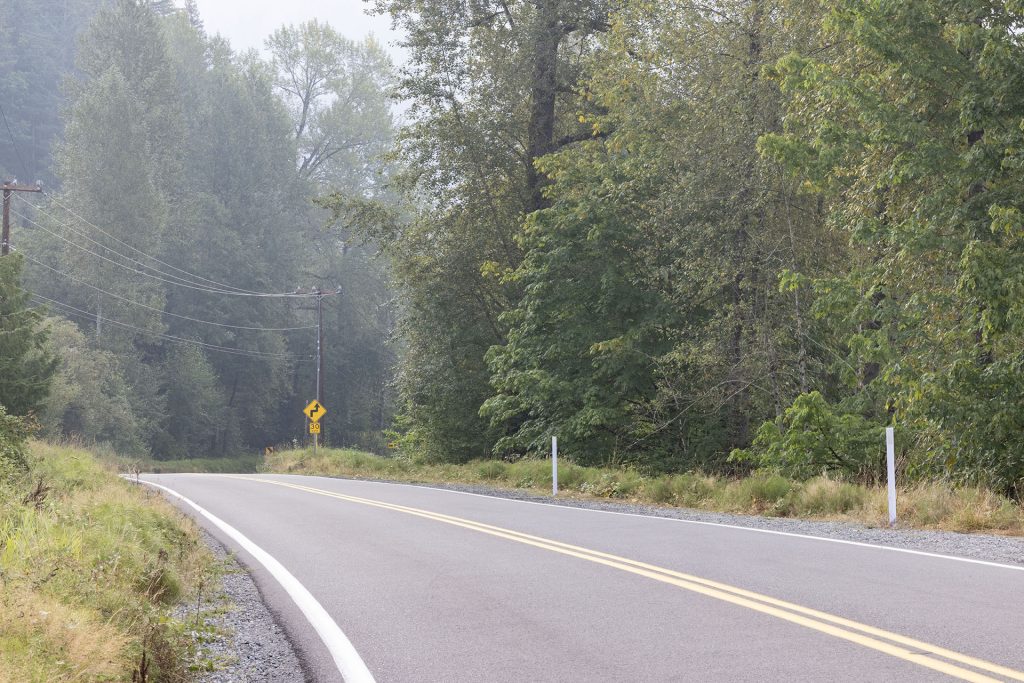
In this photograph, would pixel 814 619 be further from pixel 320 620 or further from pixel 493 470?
pixel 493 470

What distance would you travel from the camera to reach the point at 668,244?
2331 centimetres

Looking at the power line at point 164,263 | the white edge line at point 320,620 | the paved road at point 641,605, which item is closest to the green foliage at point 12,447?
the paved road at point 641,605

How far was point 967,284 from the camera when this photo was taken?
14.5m

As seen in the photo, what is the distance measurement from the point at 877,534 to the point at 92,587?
8.28 metres

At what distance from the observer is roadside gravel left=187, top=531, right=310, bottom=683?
19.8 ft

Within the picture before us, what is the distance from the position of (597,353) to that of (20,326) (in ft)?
54.3

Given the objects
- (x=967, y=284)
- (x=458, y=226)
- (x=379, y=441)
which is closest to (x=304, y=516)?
(x=967, y=284)

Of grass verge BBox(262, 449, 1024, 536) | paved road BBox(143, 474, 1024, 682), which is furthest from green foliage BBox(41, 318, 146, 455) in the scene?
paved road BBox(143, 474, 1024, 682)

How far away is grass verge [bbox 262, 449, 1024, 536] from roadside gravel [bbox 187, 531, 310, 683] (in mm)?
7985

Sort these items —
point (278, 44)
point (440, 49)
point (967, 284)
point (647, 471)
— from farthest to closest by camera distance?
point (278, 44) < point (440, 49) < point (647, 471) < point (967, 284)

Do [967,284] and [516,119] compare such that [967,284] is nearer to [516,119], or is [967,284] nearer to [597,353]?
[597,353]

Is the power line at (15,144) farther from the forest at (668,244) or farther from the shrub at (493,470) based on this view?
the shrub at (493,470)

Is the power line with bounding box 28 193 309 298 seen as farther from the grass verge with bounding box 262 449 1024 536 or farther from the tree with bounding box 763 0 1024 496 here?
the tree with bounding box 763 0 1024 496

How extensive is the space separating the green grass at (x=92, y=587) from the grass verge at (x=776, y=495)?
8.12 m
